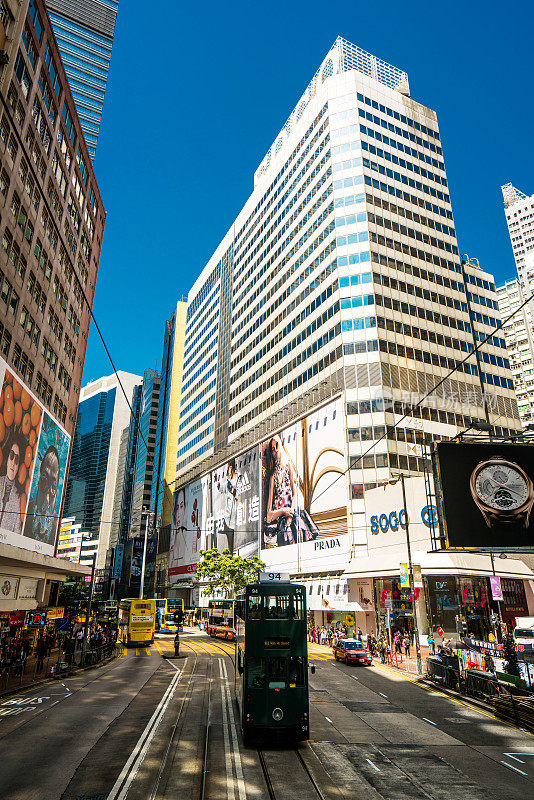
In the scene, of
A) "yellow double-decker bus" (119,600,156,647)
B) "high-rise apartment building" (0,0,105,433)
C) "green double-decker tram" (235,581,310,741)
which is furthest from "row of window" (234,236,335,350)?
"green double-decker tram" (235,581,310,741)

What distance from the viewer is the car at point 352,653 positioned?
3234cm

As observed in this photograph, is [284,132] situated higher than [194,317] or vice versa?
[284,132]

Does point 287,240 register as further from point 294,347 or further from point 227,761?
point 227,761

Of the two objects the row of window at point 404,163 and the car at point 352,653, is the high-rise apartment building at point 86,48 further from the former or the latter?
the car at point 352,653

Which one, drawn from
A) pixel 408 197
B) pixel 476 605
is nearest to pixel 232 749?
pixel 476 605

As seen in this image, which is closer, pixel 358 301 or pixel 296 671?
pixel 296 671

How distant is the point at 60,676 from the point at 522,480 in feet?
88.4

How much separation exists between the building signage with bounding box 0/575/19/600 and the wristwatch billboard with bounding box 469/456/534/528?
29560 mm

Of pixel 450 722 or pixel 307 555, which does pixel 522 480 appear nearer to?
pixel 450 722

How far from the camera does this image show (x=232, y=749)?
14039 mm

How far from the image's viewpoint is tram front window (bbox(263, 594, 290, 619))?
595 inches

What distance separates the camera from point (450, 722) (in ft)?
58.7

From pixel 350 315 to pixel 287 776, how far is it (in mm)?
54914

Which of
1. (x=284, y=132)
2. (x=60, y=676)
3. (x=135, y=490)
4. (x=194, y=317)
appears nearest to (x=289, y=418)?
(x=60, y=676)
